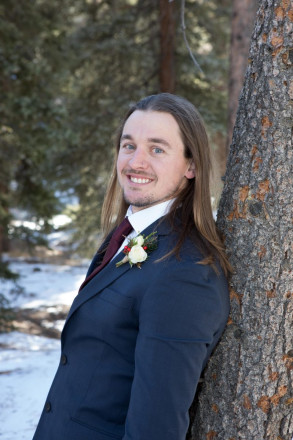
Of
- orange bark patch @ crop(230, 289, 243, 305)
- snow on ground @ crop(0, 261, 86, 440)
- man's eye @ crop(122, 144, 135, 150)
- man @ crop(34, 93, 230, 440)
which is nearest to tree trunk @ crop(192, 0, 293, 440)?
orange bark patch @ crop(230, 289, 243, 305)

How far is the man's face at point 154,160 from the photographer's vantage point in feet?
7.48

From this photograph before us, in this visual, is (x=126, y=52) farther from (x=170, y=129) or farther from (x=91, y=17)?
(x=170, y=129)

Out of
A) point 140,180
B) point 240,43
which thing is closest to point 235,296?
point 140,180

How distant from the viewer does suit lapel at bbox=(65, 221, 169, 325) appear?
2102 millimetres

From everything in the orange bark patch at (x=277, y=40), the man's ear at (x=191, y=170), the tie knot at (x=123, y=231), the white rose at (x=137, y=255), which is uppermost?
the orange bark patch at (x=277, y=40)

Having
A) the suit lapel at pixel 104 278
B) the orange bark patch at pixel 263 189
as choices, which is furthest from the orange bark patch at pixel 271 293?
the suit lapel at pixel 104 278

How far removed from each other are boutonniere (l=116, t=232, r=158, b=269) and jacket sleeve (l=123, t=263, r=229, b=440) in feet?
0.67

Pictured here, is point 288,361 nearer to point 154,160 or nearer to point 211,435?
point 211,435

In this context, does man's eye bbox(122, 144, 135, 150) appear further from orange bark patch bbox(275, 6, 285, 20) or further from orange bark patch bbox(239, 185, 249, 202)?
orange bark patch bbox(275, 6, 285, 20)

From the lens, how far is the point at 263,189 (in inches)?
82.1

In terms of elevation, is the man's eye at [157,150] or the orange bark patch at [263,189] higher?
the man's eye at [157,150]

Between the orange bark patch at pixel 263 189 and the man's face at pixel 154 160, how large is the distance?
0.39m

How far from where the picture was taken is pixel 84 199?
35.8 ft

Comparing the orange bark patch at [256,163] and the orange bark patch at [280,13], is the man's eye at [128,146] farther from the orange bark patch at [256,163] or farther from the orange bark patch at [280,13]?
the orange bark patch at [280,13]
